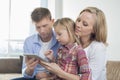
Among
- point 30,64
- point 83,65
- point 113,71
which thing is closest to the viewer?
point 83,65

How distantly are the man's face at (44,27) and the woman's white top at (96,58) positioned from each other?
343mm

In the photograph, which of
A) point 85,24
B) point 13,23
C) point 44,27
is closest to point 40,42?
point 44,27

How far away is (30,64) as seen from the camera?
1.61 metres

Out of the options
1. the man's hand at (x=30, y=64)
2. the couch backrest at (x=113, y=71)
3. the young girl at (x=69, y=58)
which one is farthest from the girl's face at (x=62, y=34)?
the couch backrest at (x=113, y=71)

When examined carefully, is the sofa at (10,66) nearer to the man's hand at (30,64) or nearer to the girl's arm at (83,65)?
the man's hand at (30,64)

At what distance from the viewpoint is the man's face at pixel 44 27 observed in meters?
1.73

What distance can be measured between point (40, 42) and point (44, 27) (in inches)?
5.2

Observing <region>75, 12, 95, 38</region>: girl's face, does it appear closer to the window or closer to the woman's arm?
the woman's arm

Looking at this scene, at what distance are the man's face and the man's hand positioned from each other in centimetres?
24

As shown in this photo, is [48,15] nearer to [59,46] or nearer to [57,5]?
[59,46]

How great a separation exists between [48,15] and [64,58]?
1.30 ft

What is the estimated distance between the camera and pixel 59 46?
173 cm

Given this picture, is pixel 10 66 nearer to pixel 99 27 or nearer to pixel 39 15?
pixel 39 15

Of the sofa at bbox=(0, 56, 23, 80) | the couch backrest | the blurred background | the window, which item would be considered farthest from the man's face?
the window
